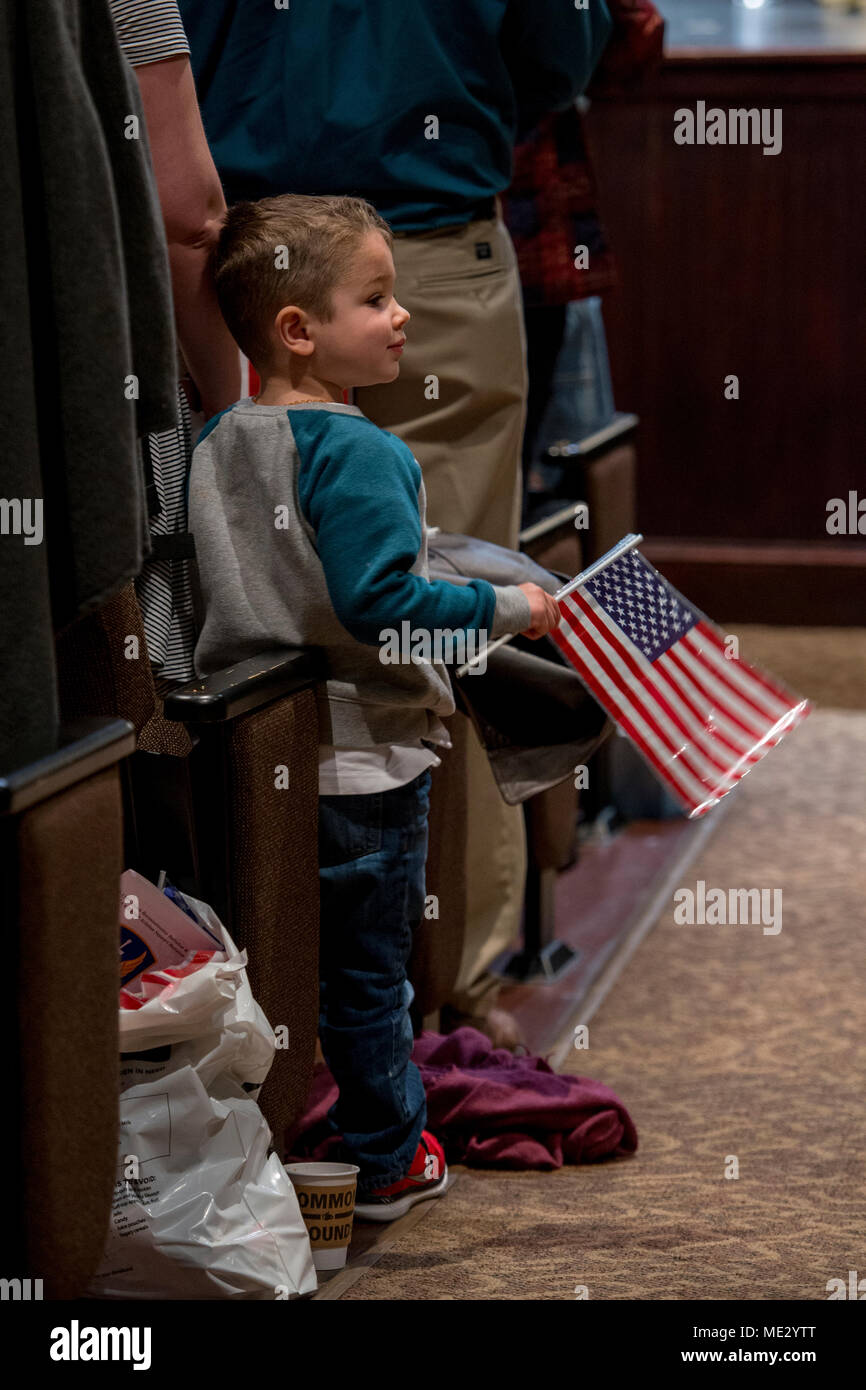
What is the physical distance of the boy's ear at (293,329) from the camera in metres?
2.10

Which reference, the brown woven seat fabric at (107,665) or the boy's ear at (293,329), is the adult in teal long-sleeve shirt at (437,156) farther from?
the brown woven seat fabric at (107,665)

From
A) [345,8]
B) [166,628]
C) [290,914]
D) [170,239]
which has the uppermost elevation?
[345,8]

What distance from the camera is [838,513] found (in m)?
5.68

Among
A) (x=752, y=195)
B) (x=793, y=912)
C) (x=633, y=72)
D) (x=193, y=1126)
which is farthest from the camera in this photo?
(x=752, y=195)

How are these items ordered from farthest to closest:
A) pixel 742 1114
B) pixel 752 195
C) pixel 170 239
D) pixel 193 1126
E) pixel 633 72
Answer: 1. pixel 752 195
2. pixel 633 72
3. pixel 742 1114
4. pixel 170 239
5. pixel 193 1126

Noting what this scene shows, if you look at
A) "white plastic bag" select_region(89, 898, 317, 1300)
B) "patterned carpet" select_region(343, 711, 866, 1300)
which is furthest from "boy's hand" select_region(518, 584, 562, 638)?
A: "patterned carpet" select_region(343, 711, 866, 1300)

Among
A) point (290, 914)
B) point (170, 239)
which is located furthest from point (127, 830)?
point (170, 239)

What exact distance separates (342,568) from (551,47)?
108 centimetres

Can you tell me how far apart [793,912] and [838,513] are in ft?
7.62

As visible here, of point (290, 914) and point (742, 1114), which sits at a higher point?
point (290, 914)

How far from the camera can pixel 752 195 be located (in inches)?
219

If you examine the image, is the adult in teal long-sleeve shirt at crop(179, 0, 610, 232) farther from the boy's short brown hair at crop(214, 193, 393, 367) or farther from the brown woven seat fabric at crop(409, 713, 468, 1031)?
the brown woven seat fabric at crop(409, 713, 468, 1031)

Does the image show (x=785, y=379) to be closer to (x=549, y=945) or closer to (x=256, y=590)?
(x=549, y=945)

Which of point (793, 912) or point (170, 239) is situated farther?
→ point (793, 912)
